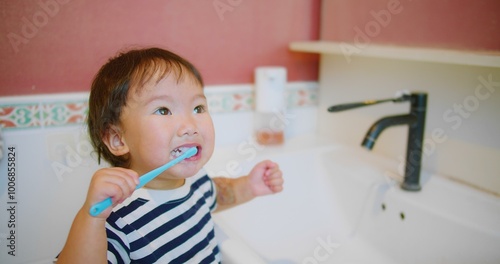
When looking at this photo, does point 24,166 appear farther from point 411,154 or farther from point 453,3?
point 453,3

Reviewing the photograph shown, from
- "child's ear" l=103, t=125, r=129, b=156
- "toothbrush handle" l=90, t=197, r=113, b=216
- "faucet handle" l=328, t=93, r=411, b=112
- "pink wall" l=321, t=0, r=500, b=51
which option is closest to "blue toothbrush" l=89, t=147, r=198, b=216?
"toothbrush handle" l=90, t=197, r=113, b=216

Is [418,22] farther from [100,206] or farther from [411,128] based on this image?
[100,206]

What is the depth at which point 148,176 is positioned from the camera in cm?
56

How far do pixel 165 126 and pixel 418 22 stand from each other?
649mm

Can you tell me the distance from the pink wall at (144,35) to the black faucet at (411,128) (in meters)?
0.39

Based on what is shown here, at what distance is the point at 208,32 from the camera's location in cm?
104

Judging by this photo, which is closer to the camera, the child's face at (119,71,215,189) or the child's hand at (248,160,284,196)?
the child's face at (119,71,215,189)

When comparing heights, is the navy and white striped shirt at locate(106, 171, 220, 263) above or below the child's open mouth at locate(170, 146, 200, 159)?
below

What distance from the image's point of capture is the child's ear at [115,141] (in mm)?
665

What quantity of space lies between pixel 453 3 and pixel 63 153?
919 millimetres

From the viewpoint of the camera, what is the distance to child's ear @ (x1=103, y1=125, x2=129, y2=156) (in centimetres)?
67

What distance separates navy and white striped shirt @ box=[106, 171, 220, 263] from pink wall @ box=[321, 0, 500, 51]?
62cm

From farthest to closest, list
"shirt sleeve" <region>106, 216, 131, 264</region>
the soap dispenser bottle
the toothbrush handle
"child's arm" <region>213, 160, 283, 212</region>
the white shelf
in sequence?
the soap dispenser bottle < "child's arm" <region>213, 160, 283, 212</region> < the white shelf < "shirt sleeve" <region>106, 216, 131, 264</region> < the toothbrush handle

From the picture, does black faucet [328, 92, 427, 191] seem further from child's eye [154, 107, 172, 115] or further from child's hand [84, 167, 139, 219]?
child's hand [84, 167, 139, 219]
